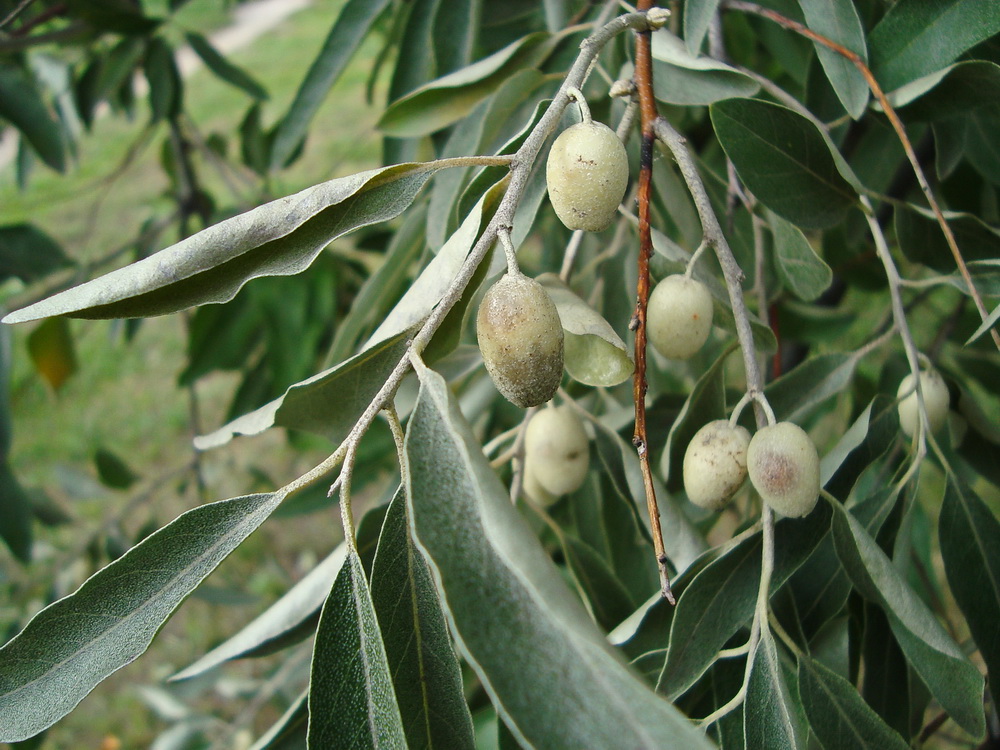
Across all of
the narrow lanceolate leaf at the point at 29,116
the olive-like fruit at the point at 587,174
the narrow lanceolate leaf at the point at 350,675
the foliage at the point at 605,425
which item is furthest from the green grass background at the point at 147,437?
the narrow lanceolate leaf at the point at 350,675

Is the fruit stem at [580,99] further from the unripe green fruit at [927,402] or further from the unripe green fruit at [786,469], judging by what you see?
the unripe green fruit at [927,402]

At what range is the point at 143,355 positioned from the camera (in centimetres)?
371

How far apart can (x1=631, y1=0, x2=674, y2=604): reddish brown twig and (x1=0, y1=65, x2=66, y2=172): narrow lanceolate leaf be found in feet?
2.99

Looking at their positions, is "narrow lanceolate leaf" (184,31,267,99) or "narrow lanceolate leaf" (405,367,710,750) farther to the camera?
"narrow lanceolate leaf" (184,31,267,99)

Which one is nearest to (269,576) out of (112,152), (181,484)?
(181,484)

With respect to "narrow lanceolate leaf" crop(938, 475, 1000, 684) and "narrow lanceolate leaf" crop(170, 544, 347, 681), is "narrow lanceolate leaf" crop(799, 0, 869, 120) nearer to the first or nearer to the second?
"narrow lanceolate leaf" crop(938, 475, 1000, 684)

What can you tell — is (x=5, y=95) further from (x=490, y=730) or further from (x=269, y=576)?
(x=269, y=576)

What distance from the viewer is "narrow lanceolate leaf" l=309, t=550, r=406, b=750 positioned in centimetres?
47

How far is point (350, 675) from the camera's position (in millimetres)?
487

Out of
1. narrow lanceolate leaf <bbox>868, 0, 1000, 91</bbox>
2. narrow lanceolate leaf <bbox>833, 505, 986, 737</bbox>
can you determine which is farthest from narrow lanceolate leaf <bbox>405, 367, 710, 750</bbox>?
narrow lanceolate leaf <bbox>868, 0, 1000, 91</bbox>

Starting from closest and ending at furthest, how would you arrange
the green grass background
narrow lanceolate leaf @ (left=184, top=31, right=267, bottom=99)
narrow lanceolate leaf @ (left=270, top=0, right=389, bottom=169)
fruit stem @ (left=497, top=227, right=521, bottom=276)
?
1. fruit stem @ (left=497, top=227, right=521, bottom=276)
2. narrow lanceolate leaf @ (left=270, top=0, right=389, bottom=169)
3. narrow lanceolate leaf @ (left=184, top=31, right=267, bottom=99)
4. the green grass background

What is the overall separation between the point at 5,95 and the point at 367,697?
1052 mm

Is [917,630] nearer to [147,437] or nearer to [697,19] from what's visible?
[697,19]

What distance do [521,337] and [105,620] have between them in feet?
1.02
